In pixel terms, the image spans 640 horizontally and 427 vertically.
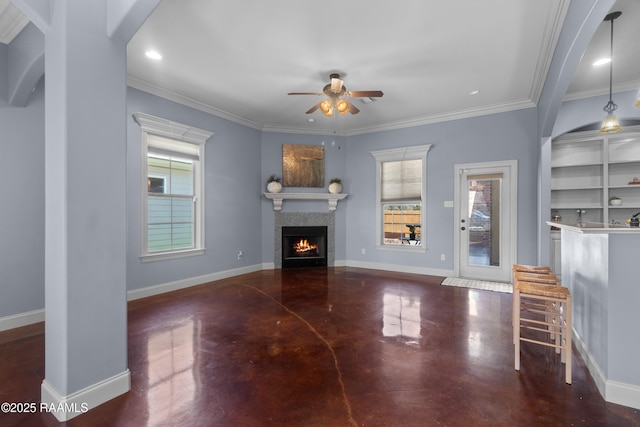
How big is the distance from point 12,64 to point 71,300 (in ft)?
9.40

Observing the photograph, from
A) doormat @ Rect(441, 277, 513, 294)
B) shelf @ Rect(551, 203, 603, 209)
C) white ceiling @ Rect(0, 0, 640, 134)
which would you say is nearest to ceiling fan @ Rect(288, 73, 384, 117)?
white ceiling @ Rect(0, 0, 640, 134)

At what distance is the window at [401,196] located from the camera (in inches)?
217

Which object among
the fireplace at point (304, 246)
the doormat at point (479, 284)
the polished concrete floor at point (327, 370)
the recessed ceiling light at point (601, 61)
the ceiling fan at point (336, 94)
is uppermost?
the recessed ceiling light at point (601, 61)

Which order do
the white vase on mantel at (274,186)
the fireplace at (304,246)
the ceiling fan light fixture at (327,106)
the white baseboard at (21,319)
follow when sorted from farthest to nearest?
the fireplace at (304,246)
the white vase on mantel at (274,186)
the ceiling fan light fixture at (327,106)
the white baseboard at (21,319)

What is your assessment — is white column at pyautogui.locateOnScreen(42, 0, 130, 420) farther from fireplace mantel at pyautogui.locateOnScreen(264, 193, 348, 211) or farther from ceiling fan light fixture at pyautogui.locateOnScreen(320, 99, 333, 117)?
fireplace mantel at pyautogui.locateOnScreen(264, 193, 348, 211)

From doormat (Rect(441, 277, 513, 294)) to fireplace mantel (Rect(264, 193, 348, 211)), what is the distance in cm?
255

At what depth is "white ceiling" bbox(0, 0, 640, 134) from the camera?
2.60 m

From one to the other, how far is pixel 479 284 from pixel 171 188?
5068 millimetres

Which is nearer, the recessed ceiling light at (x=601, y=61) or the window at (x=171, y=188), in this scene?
the recessed ceiling light at (x=601, y=61)

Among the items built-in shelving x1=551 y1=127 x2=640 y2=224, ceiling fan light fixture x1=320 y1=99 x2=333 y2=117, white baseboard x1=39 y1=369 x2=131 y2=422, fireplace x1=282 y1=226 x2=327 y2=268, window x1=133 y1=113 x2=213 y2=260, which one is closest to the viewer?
white baseboard x1=39 y1=369 x2=131 y2=422

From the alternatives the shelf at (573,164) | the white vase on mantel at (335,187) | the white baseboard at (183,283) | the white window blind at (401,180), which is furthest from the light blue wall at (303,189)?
the shelf at (573,164)

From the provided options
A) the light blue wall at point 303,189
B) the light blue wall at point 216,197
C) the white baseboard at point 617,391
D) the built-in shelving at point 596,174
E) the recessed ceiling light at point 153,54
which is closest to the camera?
the white baseboard at point 617,391

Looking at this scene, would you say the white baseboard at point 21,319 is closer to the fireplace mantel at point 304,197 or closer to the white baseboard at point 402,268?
the fireplace mantel at point 304,197

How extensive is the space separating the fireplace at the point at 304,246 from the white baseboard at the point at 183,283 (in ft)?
2.46
